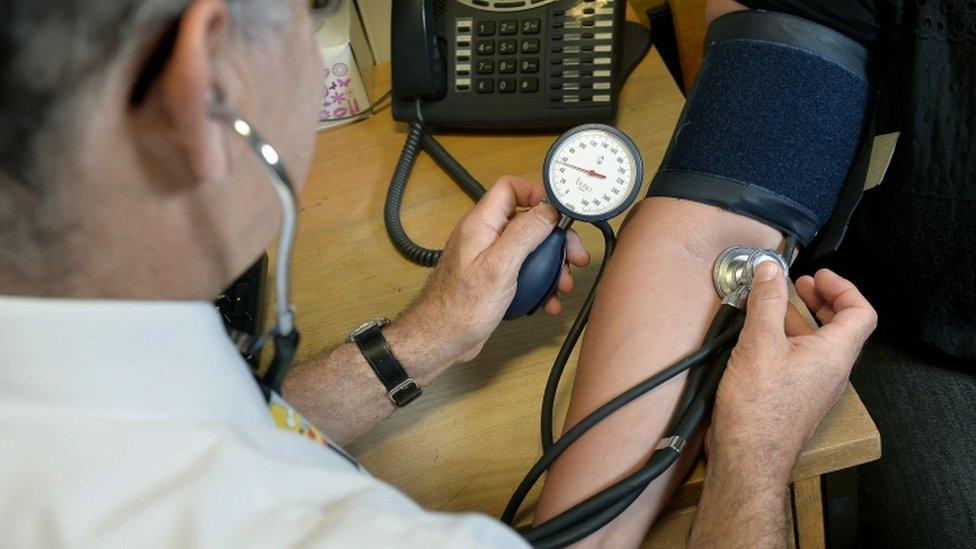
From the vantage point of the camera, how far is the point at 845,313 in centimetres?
79

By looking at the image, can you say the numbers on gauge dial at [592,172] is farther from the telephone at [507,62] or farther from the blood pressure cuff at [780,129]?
the telephone at [507,62]

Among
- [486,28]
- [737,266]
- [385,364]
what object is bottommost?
[385,364]

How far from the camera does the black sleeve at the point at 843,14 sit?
0.87 metres

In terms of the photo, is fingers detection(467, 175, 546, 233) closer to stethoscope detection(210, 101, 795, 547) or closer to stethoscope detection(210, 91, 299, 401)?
stethoscope detection(210, 101, 795, 547)

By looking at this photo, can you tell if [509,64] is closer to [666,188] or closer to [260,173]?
[666,188]

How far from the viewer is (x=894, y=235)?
930 millimetres

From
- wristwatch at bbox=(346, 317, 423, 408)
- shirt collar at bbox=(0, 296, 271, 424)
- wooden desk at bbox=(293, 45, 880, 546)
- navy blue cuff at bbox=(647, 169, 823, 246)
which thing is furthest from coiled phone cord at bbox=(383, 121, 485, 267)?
shirt collar at bbox=(0, 296, 271, 424)

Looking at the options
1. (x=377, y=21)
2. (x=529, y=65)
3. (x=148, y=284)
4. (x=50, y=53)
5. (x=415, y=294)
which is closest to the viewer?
(x=50, y=53)

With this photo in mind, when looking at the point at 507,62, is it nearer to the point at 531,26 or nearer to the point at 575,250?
the point at 531,26

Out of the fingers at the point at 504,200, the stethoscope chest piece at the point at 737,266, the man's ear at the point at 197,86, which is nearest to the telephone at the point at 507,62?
the fingers at the point at 504,200

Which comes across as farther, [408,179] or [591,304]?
[408,179]

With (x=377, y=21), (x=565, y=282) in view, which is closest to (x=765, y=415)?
(x=565, y=282)

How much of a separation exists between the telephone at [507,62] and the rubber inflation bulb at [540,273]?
0.84 feet

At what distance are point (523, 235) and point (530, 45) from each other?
0.34 m
